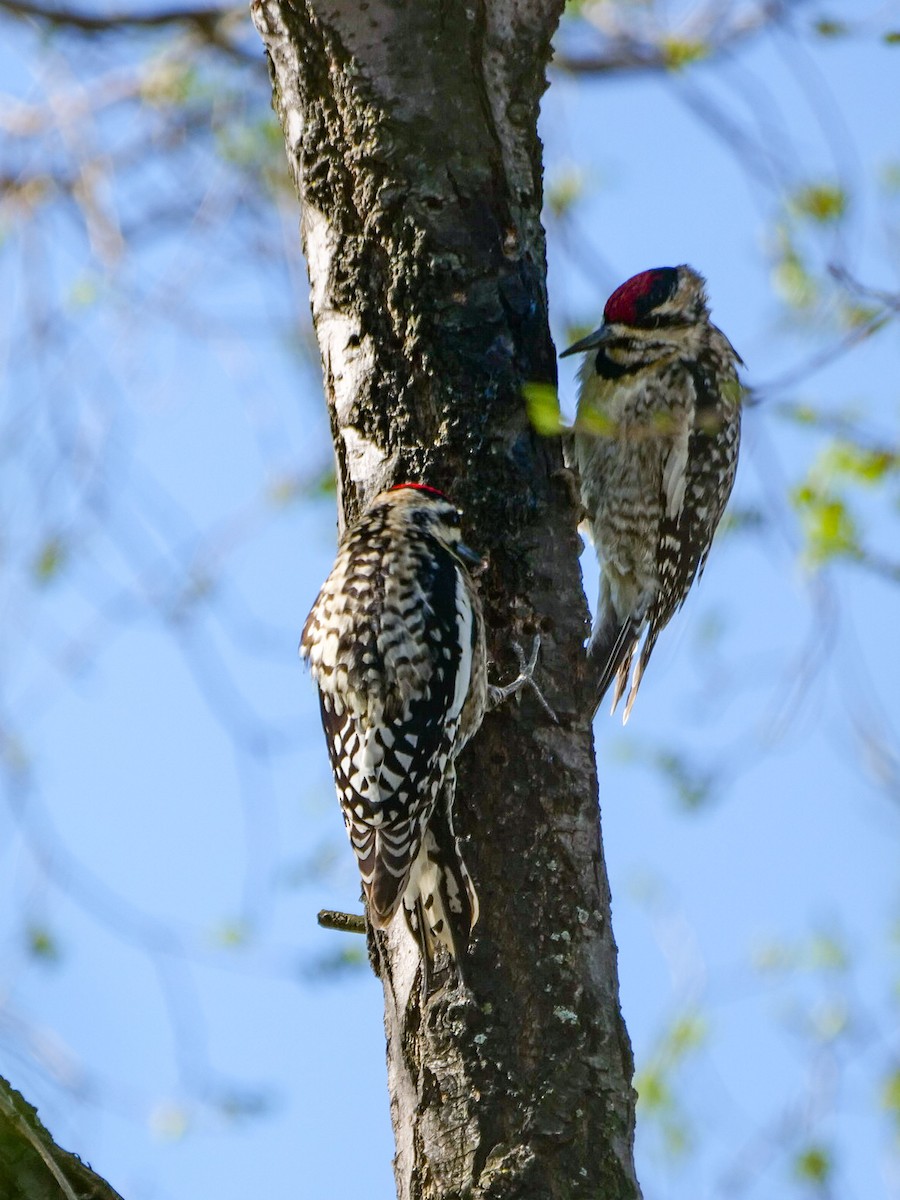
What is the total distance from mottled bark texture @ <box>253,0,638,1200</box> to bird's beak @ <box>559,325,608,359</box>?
0.99 metres

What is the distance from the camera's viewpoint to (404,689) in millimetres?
3371

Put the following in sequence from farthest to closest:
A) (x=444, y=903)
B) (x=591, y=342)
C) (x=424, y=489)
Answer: (x=591, y=342), (x=424, y=489), (x=444, y=903)

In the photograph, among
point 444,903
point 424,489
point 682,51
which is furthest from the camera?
point 682,51

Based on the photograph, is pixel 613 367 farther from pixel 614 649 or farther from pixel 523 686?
pixel 523 686

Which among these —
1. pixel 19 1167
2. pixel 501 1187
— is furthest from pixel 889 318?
pixel 19 1167

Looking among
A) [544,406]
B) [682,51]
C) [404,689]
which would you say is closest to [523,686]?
[404,689]

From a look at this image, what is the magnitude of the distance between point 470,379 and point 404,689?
704 millimetres

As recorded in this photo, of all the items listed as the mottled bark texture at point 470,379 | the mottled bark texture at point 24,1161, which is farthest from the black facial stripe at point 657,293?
the mottled bark texture at point 24,1161

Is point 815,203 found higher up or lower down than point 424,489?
higher up

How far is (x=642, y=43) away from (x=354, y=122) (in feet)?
13.2

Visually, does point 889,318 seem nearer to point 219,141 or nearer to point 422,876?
point 422,876

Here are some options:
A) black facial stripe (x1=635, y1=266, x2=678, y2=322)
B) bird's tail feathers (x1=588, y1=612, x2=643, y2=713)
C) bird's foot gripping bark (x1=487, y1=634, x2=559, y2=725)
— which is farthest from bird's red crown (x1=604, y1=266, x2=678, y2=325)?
bird's foot gripping bark (x1=487, y1=634, x2=559, y2=725)

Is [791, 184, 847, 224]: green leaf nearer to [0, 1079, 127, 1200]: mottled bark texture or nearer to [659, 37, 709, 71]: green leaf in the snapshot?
[659, 37, 709, 71]: green leaf

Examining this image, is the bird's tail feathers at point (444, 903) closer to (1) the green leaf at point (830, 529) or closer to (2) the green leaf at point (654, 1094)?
(1) the green leaf at point (830, 529)
